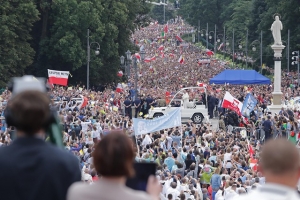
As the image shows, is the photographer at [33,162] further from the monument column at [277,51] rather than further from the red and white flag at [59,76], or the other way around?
the red and white flag at [59,76]

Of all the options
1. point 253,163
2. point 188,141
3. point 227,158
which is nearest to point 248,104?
point 188,141

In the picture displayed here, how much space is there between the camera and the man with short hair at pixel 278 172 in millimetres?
4086

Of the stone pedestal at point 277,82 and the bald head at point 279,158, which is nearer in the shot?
the bald head at point 279,158

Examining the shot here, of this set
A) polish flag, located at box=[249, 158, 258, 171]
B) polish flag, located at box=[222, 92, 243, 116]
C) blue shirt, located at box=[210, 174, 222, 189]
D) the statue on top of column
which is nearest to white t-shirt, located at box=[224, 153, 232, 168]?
polish flag, located at box=[249, 158, 258, 171]

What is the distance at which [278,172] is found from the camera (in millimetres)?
4133

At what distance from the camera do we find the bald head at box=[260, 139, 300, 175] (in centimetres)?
412

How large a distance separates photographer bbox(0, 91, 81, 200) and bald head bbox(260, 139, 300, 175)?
1013 millimetres

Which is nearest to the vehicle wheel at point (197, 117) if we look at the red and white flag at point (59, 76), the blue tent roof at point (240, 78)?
the red and white flag at point (59, 76)

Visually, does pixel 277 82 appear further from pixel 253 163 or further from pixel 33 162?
pixel 33 162

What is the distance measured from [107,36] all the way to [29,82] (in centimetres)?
5628

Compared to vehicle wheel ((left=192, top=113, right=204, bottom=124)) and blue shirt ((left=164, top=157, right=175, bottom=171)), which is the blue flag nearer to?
vehicle wheel ((left=192, top=113, right=204, bottom=124))

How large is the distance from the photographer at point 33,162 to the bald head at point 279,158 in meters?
1.01

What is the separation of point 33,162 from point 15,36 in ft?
163

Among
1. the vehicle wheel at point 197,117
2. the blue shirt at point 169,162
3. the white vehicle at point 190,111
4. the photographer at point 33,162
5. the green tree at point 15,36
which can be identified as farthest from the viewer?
the green tree at point 15,36
